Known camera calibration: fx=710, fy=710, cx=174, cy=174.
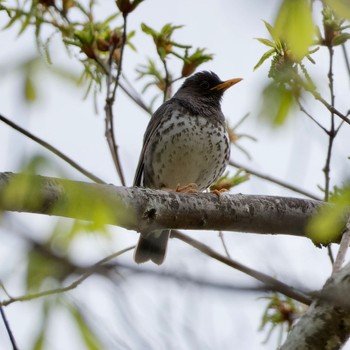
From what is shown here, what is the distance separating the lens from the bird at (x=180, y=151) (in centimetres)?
691

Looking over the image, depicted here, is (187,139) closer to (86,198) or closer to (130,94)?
(130,94)

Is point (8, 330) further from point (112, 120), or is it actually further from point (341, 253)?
point (112, 120)

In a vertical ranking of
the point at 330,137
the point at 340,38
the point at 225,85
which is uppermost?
the point at 225,85

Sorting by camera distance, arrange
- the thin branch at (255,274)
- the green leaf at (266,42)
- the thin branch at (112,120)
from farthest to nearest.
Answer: the thin branch at (112,120), the green leaf at (266,42), the thin branch at (255,274)

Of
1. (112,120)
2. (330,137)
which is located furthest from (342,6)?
(112,120)

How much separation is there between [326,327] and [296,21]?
1683 millimetres

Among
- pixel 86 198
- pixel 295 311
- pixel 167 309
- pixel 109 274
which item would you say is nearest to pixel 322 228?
pixel 167 309

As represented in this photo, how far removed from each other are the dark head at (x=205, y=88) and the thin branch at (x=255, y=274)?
10.2 ft

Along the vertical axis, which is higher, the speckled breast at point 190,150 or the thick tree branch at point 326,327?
the speckled breast at point 190,150

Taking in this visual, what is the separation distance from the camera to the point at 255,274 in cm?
217

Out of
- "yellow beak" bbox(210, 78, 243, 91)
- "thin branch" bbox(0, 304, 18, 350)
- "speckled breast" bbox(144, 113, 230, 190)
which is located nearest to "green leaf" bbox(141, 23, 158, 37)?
"speckled breast" bbox(144, 113, 230, 190)

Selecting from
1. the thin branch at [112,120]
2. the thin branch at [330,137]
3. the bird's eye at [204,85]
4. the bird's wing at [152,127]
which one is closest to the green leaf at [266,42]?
the thin branch at [330,137]

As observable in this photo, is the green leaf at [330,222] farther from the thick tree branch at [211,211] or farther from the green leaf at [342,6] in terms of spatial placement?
the green leaf at [342,6]

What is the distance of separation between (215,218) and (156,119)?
2698 millimetres
